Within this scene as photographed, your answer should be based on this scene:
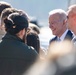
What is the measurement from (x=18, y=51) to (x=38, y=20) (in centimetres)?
1108

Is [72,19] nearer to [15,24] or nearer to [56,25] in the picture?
[56,25]

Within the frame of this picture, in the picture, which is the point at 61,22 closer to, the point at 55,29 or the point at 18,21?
the point at 55,29

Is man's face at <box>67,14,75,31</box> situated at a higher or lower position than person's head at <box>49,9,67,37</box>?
lower

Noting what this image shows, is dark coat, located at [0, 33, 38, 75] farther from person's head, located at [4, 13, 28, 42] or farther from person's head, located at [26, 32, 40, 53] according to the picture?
person's head, located at [26, 32, 40, 53]

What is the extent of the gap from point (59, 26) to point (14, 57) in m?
1.23

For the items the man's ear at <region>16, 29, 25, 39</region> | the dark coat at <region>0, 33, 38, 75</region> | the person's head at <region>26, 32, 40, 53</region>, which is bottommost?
the dark coat at <region>0, 33, 38, 75</region>

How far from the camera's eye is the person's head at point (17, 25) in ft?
11.8

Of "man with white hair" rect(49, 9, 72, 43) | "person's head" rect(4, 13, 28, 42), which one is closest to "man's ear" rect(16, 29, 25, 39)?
"person's head" rect(4, 13, 28, 42)

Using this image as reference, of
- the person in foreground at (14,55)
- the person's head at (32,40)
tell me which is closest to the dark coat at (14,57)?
the person in foreground at (14,55)

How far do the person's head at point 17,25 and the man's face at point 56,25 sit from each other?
3.15ft

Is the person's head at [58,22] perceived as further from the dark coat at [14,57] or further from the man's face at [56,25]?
the dark coat at [14,57]

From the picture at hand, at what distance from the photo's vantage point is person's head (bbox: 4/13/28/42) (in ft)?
11.8

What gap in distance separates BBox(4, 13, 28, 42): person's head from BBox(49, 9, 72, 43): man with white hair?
93 cm

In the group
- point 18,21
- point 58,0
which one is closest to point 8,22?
point 18,21
